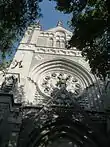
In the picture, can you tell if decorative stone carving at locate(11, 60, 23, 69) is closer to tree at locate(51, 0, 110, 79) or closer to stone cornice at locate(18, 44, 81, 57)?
stone cornice at locate(18, 44, 81, 57)

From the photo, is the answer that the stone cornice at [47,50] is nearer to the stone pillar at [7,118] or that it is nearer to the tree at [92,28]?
the stone pillar at [7,118]

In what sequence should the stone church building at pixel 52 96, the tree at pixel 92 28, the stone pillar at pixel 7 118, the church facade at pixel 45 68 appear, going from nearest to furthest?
1. the tree at pixel 92 28
2. the stone pillar at pixel 7 118
3. the stone church building at pixel 52 96
4. the church facade at pixel 45 68

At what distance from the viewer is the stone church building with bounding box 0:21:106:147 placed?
13.4 meters

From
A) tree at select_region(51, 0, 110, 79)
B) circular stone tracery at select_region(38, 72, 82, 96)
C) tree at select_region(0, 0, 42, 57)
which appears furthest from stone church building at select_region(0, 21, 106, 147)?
tree at select_region(51, 0, 110, 79)

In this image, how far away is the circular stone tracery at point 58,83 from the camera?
16750 mm

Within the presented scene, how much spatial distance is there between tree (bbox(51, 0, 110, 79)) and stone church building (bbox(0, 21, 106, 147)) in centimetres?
300

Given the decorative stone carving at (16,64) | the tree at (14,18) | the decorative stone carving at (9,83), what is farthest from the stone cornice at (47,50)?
the tree at (14,18)

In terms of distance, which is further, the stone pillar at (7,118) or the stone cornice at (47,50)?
the stone cornice at (47,50)

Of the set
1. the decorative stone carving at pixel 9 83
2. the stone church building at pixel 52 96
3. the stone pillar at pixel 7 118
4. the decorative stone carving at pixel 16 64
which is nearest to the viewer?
the stone pillar at pixel 7 118

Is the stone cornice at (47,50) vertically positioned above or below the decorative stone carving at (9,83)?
above

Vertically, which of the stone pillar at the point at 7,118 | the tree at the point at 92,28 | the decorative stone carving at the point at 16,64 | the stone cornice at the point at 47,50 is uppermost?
the stone cornice at the point at 47,50

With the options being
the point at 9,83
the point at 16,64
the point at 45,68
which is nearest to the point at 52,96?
the point at 9,83

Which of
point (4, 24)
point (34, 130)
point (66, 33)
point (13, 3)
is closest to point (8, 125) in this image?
point (34, 130)

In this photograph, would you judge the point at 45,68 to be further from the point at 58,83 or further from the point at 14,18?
the point at 14,18
